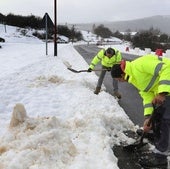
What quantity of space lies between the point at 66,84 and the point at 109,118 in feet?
15.7

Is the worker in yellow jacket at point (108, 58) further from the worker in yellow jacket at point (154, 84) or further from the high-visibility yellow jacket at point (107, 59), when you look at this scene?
the worker in yellow jacket at point (154, 84)

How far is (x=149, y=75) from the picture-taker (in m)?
5.02

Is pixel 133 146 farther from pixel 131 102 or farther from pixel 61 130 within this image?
pixel 131 102

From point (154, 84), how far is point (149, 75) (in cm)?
17

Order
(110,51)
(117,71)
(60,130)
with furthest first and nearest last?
1. (110,51)
2. (60,130)
3. (117,71)

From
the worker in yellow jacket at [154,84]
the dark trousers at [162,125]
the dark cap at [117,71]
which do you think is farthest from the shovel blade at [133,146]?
the dark cap at [117,71]

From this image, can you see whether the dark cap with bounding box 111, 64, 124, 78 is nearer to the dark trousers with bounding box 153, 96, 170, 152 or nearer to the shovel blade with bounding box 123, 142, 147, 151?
the dark trousers with bounding box 153, 96, 170, 152

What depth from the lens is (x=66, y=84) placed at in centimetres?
1193

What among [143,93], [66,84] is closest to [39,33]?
[66,84]

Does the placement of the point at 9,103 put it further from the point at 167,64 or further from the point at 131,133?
the point at 167,64

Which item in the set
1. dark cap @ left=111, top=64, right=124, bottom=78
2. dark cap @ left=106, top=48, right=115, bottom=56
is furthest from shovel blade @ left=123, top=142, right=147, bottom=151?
dark cap @ left=106, top=48, right=115, bottom=56

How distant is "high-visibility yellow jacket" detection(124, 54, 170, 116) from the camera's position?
15.4 ft

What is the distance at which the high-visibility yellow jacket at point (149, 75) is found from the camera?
15.4ft

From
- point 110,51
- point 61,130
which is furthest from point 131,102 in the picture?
point 61,130
